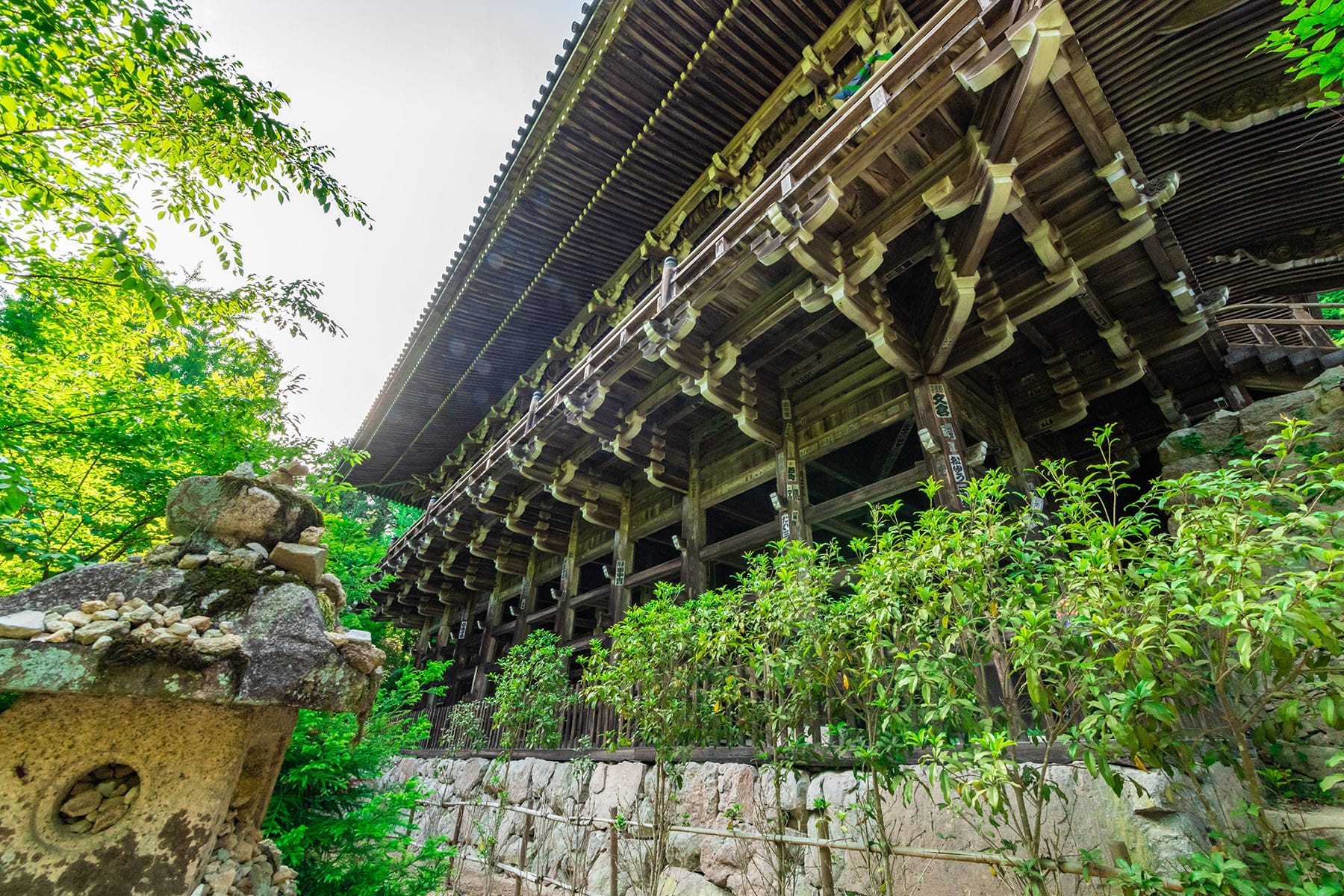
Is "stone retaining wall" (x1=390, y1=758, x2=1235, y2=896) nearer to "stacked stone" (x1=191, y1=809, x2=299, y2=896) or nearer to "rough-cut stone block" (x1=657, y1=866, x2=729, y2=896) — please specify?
"rough-cut stone block" (x1=657, y1=866, x2=729, y2=896)

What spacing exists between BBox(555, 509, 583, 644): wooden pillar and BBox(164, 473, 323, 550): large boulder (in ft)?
22.9

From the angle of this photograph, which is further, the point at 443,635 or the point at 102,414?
the point at 443,635

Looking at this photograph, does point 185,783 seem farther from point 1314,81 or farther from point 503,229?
point 1314,81

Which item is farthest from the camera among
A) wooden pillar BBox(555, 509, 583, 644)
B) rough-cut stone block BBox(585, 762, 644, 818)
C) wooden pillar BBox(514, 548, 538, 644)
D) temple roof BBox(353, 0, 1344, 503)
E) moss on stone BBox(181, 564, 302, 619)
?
wooden pillar BBox(514, 548, 538, 644)

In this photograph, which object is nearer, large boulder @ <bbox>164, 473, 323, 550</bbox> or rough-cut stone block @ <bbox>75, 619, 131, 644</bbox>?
rough-cut stone block @ <bbox>75, 619, 131, 644</bbox>

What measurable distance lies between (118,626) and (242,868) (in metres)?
1.23

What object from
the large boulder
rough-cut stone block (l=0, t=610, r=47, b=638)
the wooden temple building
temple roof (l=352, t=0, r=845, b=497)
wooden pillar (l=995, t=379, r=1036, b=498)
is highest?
temple roof (l=352, t=0, r=845, b=497)

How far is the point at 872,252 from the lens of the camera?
4.91 m

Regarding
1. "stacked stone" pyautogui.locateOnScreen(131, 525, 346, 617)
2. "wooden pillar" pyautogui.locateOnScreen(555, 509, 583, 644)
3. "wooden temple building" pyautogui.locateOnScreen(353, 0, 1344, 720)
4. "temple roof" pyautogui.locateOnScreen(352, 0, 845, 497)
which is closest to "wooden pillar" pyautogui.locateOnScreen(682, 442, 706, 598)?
"wooden temple building" pyautogui.locateOnScreen(353, 0, 1344, 720)

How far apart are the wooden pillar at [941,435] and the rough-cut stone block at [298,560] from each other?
14.8 feet

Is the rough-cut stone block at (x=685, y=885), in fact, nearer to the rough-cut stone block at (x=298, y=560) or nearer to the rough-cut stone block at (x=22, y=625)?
the rough-cut stone block at (x=298, y=560)

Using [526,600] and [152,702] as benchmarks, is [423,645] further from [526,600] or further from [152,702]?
[152,702]

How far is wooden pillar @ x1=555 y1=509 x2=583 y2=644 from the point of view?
9.30 metres

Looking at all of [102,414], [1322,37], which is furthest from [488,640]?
[1322,37]
